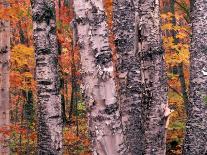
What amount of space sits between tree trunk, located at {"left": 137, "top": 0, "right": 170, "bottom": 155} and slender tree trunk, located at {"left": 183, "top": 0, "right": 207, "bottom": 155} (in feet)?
1.39

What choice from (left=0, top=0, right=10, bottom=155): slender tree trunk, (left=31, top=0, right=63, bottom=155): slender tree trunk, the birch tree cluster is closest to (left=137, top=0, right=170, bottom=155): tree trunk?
the birch tree cluster

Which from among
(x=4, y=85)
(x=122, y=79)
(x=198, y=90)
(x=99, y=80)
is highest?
(x=4, y=85)

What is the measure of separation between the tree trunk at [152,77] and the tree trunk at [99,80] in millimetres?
1681

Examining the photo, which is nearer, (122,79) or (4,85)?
(122,79)

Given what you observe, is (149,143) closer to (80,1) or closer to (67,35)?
(80,1)

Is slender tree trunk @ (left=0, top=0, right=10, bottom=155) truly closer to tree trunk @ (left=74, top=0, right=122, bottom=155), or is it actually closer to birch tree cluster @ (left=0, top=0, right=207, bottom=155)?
birch tree cluster @ (left=0, top=0, right=207, bottom=155)

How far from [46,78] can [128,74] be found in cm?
142

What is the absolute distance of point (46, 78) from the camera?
18.8 feet

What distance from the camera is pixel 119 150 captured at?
3.13 meters

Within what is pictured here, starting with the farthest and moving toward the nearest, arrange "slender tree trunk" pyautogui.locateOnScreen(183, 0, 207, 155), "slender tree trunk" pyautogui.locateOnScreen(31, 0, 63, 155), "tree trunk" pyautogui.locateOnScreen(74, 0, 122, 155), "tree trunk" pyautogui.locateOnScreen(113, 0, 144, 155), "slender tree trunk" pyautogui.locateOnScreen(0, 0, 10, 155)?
"slender tree trunk" pyautogui.locateOnScreen(0, 0, 10, 155)
"tree trunk" pyautogui.locateOnScreen(113, 0, 144, 155)
"slender tree trunk" pyautogui.locateOnScreen(31, 0, 63, 155)
"slender tree trunk" pyautogui.locateOnScreen(183, 0, 207, 155)
"tree trunk" pyautogui.locateOnScreen(74, 0, 122, 155)

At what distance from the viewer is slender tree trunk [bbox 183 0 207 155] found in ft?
16.0

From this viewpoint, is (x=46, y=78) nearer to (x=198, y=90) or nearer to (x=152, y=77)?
(x=152, y=77)

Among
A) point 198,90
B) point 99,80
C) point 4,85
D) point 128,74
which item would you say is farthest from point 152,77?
point 4,85

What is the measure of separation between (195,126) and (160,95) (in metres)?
0.66
